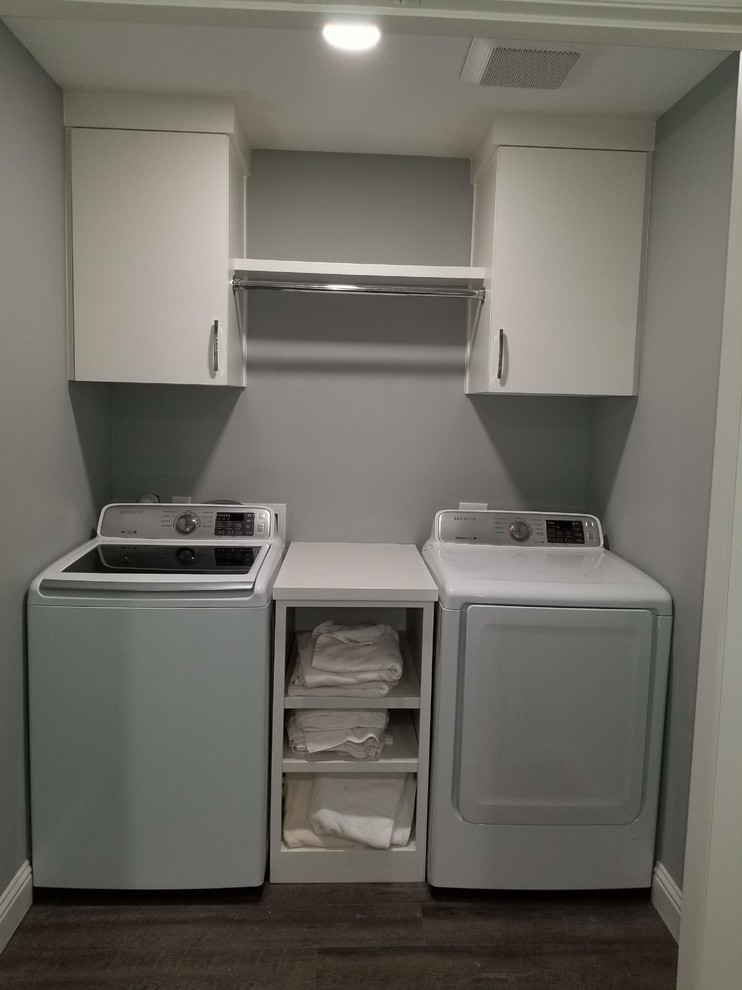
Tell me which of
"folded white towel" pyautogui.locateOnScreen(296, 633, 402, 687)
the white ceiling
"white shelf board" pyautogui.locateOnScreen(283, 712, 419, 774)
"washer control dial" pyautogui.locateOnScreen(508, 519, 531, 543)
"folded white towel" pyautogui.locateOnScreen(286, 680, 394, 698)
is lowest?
"white shelf board" pyautogui.locateOnScreen(283, 712, 419, 774)

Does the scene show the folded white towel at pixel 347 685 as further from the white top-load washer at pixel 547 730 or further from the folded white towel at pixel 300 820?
the folded white towel at pixel 300 820

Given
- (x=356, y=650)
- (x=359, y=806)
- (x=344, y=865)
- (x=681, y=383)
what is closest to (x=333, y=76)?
(x=681, y=383)

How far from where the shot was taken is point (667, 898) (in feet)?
6.63

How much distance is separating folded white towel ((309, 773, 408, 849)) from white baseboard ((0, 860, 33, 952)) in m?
0.78

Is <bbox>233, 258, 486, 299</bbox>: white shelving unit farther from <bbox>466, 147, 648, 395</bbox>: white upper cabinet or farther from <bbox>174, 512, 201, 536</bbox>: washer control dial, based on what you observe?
<bbox>174, 512, 201, 536</bbox>: washer control dial

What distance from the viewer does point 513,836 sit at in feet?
6.84

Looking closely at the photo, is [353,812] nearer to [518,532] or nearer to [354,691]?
[354,691]

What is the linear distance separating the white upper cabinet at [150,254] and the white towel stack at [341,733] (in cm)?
106

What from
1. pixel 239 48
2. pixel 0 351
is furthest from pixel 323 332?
pixel 0 351

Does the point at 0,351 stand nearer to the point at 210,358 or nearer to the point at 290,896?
the point at 210,358

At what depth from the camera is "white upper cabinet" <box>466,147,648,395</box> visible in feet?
7.36

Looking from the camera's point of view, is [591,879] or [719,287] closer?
[719,287]

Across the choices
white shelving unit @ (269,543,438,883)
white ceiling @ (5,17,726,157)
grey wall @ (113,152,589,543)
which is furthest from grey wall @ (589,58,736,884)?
white shelving unit @ (269,543,438,883)

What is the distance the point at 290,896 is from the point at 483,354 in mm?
1740
